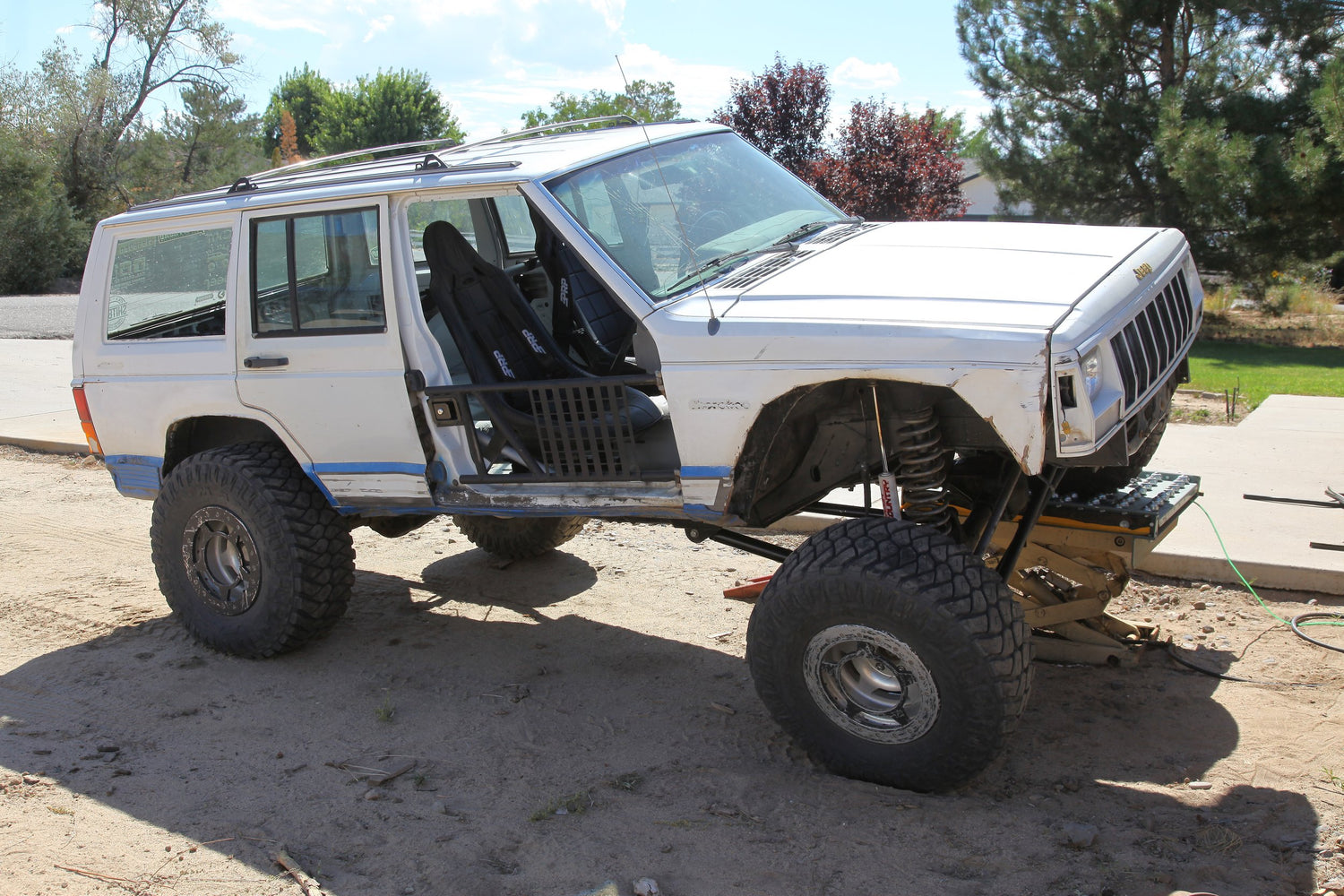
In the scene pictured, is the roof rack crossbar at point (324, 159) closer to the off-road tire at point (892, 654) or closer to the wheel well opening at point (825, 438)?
the wheel well opening at point (825, 438)

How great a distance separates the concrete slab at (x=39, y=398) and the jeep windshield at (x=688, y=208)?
19.1ft

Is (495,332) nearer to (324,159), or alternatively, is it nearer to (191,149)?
(324,159)

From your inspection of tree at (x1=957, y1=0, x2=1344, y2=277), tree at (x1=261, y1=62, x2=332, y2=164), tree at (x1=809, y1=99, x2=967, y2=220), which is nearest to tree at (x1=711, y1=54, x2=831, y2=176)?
tree at (x1=809, y1=99, x2=967, y2=220)

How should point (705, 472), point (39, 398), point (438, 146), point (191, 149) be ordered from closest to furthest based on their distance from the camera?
point (705, 472) < point (438, 146) < point (39, 398) < point (191, 149)

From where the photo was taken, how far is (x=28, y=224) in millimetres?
28141

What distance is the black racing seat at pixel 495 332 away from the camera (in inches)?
181

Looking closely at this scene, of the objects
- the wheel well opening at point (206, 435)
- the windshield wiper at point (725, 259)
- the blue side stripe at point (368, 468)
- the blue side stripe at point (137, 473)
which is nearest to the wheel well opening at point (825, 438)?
the windshield wiper at point (725, 259)

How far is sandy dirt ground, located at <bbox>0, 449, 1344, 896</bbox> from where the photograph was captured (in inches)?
134

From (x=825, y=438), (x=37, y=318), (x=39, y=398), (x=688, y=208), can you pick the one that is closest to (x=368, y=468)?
(x=688, y=208)

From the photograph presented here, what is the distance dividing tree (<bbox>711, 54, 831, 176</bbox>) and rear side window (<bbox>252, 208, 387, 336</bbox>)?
10489 mm

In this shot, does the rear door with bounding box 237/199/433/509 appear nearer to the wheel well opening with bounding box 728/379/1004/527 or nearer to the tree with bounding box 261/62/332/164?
the wheel well opening with bounding box 728/379/1004/527

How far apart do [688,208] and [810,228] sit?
595 mm

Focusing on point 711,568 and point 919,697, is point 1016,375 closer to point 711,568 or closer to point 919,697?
point 919,697

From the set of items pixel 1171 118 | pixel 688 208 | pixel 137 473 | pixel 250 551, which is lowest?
pixel 250 551
